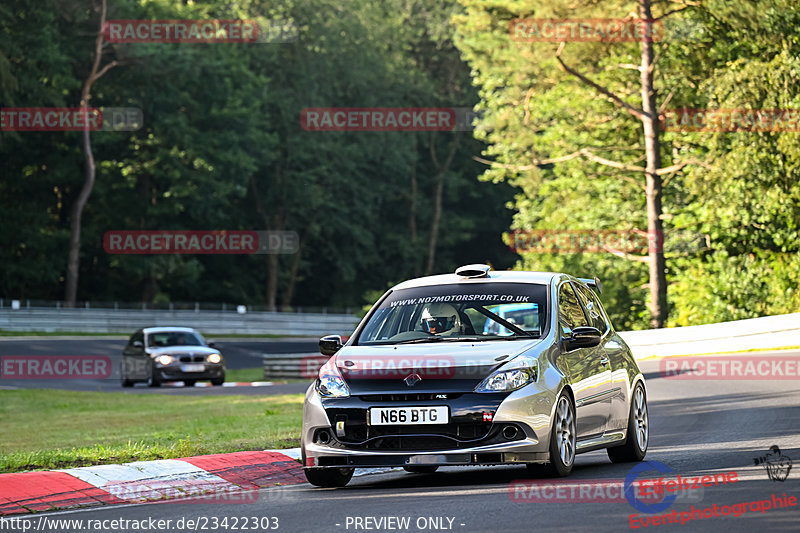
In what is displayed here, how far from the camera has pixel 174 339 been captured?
32.0 m

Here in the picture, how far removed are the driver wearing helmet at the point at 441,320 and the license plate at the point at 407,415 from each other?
125cm

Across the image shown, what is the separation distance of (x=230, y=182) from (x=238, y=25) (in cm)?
903

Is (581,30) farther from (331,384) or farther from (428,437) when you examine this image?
(428,437)

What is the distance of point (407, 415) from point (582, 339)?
1724 mm

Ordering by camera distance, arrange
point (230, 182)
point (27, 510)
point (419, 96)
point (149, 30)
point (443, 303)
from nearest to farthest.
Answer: point (27, 510) → point (443, 303) → point (149, 30) → point (230, 182) → point (419, 96)

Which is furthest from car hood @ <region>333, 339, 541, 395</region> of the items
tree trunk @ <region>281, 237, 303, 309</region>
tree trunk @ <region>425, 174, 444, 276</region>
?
tree trunk @ <region>425, 174, 444, 276</region>

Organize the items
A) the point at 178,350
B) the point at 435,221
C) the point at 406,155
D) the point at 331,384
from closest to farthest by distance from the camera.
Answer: the point at 331,384
the point at 178,350
the point at 406,155
the point at 435,221

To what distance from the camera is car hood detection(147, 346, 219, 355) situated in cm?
3112

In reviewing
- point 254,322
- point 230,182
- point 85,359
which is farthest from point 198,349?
point 230,182

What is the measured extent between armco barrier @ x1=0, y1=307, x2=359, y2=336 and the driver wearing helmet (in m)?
47.1

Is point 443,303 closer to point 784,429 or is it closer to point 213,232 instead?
point 784,429

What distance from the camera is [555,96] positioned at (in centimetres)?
4700

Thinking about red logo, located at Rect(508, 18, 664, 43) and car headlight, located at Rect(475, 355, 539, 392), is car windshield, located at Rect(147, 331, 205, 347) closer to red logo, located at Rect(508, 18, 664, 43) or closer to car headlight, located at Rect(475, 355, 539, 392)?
red logo, located at Rect(508, 18, 664, 43)

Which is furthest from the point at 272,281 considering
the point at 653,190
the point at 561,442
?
the point at 561,442
